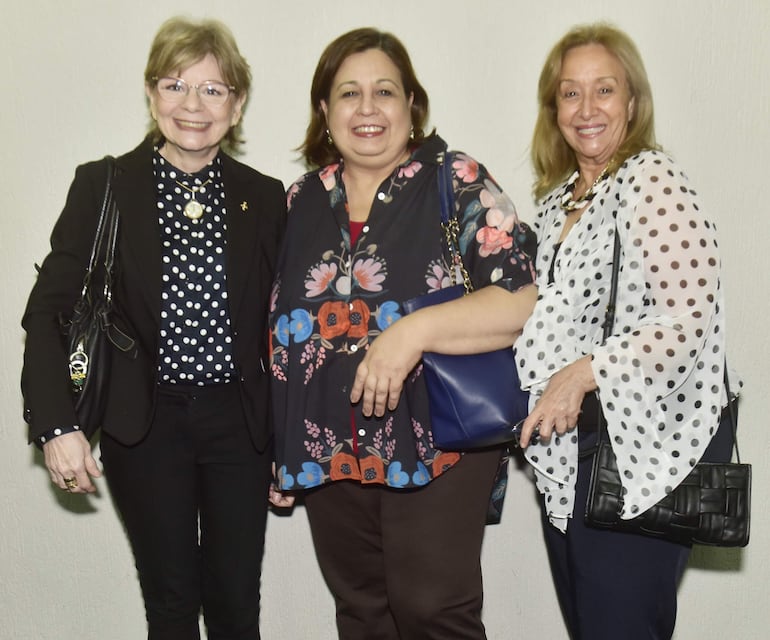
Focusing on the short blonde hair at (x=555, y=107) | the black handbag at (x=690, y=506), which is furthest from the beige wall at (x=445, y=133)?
the black handbag at (x=690, y=506)

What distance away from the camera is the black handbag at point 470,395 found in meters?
1.96

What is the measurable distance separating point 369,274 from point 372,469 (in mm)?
472

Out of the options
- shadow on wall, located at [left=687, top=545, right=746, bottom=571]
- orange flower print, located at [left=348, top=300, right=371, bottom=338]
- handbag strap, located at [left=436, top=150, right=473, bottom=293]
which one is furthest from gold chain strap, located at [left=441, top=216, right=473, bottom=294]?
shadow on wall, located at [left=687, top=545, right=746, bottom=571]

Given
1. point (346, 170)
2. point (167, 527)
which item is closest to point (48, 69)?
point (346, 170)

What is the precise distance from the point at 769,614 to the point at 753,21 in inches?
72.4

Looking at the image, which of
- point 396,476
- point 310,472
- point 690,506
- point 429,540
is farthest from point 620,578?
point 310,472

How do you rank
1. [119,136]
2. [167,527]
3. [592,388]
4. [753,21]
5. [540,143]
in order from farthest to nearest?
[119,136] → [753,21] → [540,143] → [167,527] → [592,388]

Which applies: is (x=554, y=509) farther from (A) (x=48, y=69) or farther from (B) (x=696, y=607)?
(A) (x=48, y=69)

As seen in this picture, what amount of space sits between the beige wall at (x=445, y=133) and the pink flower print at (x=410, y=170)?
0.55 metres

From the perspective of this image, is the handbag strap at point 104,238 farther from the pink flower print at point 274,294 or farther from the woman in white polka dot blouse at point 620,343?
the woman in white polka dot blouse at point 620,343

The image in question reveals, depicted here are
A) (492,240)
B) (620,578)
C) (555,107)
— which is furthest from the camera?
(555,107)

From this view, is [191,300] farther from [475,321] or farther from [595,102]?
[595,102]

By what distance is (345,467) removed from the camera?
7.01ft

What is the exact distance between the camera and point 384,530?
215cm
